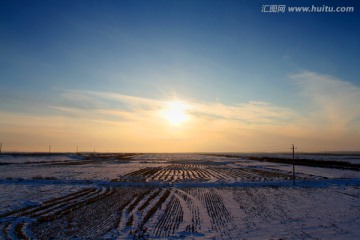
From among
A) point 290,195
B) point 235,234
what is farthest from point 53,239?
point 290,195

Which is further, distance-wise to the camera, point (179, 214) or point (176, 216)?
point (179, 214)

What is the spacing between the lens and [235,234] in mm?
10672

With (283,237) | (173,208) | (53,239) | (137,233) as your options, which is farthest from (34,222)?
(283,237)

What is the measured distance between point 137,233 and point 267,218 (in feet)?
21.1

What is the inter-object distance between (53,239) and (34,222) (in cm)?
281

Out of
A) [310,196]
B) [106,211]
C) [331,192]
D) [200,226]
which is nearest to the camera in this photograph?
[200,226]

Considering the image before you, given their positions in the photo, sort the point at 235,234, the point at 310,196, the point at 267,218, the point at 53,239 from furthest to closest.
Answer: the point at 310,196 → the point at 267,218 → the point at 235,234 → the point at 53,239

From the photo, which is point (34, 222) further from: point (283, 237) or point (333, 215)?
point (333, 215)

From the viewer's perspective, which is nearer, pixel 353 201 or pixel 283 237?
pixel 283 237

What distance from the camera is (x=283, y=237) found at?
33.5 ft

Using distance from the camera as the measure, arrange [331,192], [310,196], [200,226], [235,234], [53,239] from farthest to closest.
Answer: [331,192] < [310,196] < [200,226] < [235,234] < [53,239]

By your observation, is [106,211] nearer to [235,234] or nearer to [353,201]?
[235,234]

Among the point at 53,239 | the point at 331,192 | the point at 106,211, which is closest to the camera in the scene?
the point at 53,239

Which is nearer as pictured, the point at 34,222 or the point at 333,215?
the point at 34,222
